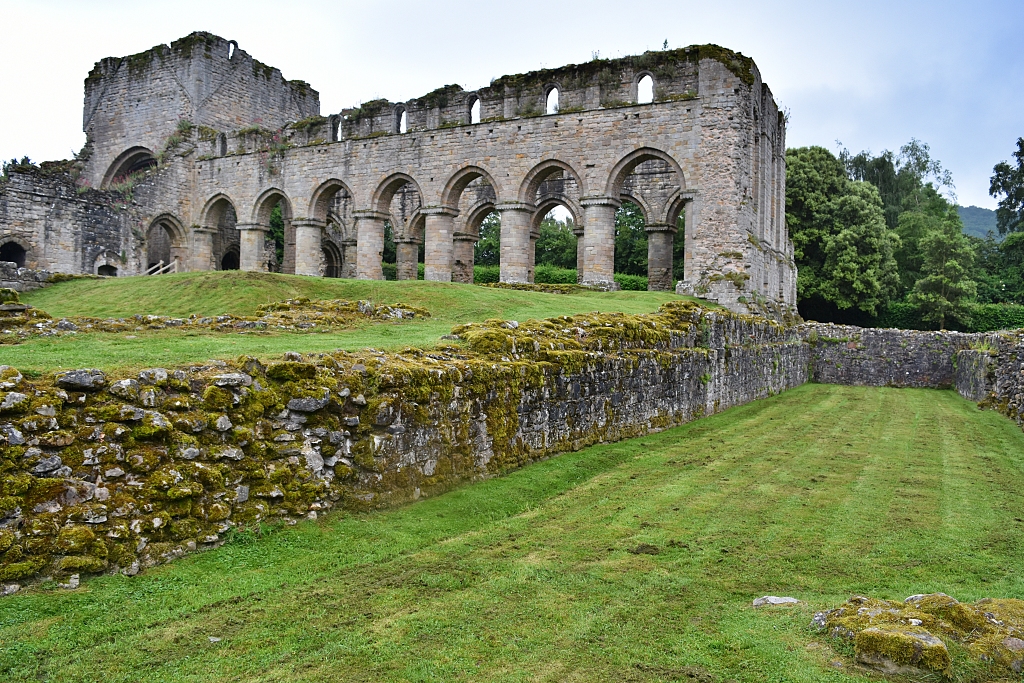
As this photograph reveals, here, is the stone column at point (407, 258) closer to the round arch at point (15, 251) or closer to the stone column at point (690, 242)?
the stone column at point (690, 242)

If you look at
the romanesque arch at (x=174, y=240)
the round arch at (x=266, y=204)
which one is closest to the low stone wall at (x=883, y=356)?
the round arch at (x=266, y=204)

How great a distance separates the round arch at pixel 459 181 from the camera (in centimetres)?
2582

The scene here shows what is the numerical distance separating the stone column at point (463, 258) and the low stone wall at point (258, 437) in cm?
2001

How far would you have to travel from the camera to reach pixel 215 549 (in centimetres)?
511

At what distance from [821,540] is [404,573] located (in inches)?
133

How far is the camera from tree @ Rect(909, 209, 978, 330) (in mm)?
37562

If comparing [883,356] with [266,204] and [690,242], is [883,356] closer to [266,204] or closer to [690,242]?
[690,242]

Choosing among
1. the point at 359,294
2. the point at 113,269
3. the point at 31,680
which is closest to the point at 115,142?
the point at 113,269

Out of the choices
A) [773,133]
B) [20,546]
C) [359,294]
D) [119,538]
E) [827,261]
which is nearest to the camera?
[20,546]

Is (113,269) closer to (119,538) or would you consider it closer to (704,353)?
(704,353)

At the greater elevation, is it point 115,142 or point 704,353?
point 115,142

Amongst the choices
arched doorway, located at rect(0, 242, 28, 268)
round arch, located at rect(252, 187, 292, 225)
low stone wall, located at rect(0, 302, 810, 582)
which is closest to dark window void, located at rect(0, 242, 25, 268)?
arched doorway, located at rect(0, 242, 28, 268)

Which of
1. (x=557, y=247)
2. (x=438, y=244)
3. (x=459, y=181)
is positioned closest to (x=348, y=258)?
(x=438, y=244)

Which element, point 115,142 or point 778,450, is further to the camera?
point 115,142
